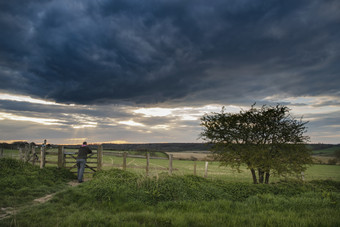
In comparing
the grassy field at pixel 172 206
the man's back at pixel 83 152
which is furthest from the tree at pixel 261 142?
the man's back at pixel 83 152

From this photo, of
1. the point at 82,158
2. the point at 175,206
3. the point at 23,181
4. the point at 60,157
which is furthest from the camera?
the point at 60,157

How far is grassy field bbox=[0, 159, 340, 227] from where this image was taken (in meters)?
6.01

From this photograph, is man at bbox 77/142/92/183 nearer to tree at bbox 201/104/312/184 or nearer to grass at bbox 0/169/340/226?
grass at bbox 0/169/340/226

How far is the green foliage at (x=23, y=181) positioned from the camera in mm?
9422

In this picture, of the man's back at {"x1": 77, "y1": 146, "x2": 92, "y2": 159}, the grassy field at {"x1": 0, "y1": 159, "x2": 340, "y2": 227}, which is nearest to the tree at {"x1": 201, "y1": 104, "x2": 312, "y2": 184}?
the grassy field at {"x1": 0, "y1": 159, "x2": 340, "y2": 227}

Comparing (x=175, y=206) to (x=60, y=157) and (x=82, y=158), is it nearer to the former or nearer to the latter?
(x=82, y=158)

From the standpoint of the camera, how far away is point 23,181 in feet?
37.7

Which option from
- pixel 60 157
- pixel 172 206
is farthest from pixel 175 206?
pixel 60 157

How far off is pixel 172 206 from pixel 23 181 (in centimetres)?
856

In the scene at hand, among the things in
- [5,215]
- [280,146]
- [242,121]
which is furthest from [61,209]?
[280,146]

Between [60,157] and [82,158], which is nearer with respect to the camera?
[82,158]

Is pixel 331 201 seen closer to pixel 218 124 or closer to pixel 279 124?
pixel 279 124

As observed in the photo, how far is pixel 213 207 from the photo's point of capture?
298 inches

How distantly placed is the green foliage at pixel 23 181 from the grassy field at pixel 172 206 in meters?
0.14
